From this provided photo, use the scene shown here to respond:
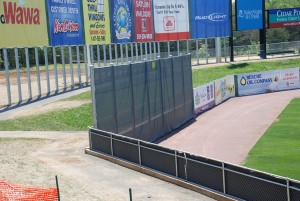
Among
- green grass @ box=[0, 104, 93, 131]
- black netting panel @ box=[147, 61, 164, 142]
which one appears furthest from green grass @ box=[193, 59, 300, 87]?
black netting panel @ box=[147, 61, 164, 142]

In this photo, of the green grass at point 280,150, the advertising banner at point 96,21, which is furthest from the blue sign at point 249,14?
the green grass at point 280,150

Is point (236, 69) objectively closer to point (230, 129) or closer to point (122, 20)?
point (122, 20)

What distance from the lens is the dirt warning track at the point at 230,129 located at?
26594 millimetres

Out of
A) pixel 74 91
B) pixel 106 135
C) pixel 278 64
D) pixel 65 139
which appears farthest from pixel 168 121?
pixel 278 64

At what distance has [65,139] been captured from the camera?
24.6m

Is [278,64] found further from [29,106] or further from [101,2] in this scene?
[29,106]

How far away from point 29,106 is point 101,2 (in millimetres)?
16187

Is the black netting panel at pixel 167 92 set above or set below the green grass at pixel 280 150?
above

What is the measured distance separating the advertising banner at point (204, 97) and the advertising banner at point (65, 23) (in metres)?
12.0

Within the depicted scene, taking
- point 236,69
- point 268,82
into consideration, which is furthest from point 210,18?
point 268,82

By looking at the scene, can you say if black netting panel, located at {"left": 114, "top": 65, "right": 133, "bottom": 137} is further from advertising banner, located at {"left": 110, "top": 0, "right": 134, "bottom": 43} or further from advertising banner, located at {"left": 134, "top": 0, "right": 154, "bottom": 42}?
advertising banner, located at {"left": 134, "top": 0, "right": 154, "bottom": 42}

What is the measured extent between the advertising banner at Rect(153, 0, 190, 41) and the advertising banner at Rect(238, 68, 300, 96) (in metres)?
14.3

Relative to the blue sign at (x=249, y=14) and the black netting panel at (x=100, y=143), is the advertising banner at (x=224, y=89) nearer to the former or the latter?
the blue sign at (x=249, y=14)

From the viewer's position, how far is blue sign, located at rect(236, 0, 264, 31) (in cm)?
6569
